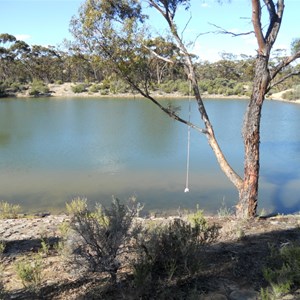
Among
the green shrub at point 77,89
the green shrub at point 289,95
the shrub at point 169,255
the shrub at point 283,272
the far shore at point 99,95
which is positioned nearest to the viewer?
the shrub at point 283,272

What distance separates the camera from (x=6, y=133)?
17906mm

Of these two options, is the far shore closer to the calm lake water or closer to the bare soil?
the calm lake water

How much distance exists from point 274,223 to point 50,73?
56.6m

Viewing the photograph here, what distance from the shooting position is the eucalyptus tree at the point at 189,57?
5008 millimetres

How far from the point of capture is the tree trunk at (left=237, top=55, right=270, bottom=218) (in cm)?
497

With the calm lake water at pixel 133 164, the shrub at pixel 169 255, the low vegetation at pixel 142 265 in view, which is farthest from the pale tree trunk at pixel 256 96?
the calm lake water at pixel 133 164

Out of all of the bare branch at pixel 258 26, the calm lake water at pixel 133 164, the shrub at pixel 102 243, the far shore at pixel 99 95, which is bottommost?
the calm lake water at pixel 133 164

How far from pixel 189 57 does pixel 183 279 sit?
3.74 meters

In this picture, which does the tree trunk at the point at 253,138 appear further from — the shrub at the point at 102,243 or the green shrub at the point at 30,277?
the green shrub at the point at 30,277

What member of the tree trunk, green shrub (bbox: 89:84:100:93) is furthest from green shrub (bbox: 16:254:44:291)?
green shrub (bbox: 89:84:100:93)

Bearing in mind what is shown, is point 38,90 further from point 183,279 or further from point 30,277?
point 183,279

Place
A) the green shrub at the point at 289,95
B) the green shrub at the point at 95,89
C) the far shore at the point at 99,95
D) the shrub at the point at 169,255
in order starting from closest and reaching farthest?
the shrub at the point at 169,255 → the green shrub at the point at 289,95 → the far shore at the point at 99,95 → the green shrub at the point at 95,89

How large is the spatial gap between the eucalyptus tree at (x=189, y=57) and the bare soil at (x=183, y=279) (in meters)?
1.04

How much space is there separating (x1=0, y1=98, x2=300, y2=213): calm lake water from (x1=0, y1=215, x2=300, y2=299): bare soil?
12.0 feet
